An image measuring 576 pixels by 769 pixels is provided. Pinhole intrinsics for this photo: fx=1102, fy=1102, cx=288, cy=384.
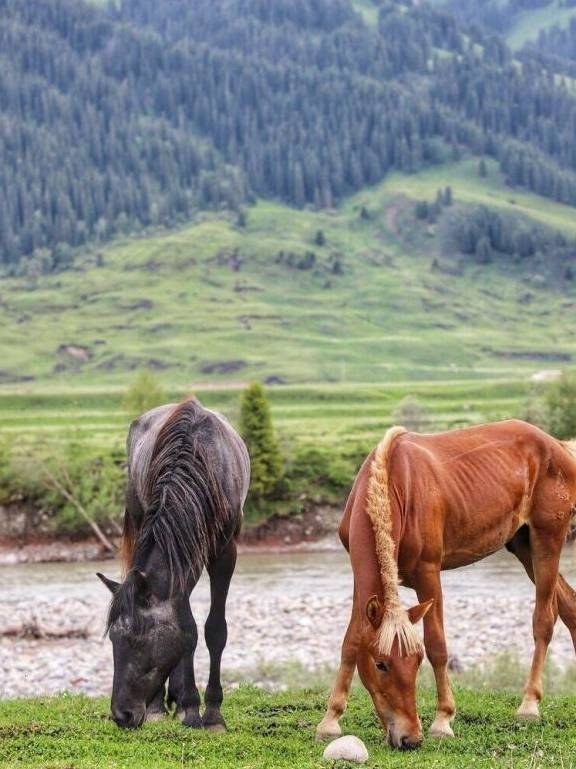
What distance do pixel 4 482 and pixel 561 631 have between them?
166 ft

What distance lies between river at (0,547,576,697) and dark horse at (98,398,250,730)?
1135 centimetres

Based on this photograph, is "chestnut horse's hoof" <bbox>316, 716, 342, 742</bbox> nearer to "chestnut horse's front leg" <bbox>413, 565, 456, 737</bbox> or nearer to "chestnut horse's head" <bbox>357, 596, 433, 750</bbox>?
"chestnut horse's front leg" <bbox>413, 565, 456, 737</bbox>

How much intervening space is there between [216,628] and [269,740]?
1641 millimetres

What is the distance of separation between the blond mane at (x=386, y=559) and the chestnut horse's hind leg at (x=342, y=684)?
2.33 feet

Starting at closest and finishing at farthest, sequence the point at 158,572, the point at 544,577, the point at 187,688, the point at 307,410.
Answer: the point at 158,572, the point at 187,688, the point at 544,577, the point at 307,410

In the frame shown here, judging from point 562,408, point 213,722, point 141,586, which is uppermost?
point 141,586

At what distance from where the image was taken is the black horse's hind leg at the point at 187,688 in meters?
12.4

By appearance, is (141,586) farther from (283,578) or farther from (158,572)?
(283,578)

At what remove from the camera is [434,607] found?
12586 millimetres

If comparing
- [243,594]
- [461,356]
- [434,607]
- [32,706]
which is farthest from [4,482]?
[461,356]

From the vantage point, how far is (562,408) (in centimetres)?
7712

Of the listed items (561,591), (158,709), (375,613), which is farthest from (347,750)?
(561,591)

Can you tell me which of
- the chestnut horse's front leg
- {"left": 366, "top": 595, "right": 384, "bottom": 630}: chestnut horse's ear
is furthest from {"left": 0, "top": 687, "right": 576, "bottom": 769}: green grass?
{"left": 366, "top": 595, "right": 384, "bottom": 630}: chestnut horse's ear

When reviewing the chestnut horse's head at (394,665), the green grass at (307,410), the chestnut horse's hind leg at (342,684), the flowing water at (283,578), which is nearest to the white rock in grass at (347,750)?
the chestnut horse's head at (394,665)
